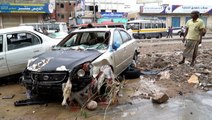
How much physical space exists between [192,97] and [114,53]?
1986 millimetres

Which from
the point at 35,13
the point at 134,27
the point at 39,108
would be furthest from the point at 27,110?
the point at 35,13

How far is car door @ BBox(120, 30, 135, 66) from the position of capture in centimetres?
720

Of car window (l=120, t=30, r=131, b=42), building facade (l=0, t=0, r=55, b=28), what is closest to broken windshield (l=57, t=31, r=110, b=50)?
car window (l=120, t=30, r=131, b=42)

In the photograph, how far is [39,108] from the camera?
5.36m

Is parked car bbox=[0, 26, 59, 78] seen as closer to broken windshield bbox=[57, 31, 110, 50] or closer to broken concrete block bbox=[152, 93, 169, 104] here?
broken windshield bbox=[57, 31, 110, 50]

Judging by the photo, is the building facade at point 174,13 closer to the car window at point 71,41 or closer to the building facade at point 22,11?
the building facade at point 22,11

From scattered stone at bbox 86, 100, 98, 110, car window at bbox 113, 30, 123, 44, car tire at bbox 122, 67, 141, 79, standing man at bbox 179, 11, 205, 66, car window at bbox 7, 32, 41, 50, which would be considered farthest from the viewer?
standing man at bbox 179, 11, 205, 66

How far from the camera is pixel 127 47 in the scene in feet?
24.1

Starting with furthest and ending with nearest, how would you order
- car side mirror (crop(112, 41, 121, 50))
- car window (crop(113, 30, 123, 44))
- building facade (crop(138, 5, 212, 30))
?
building facade (crop(138, 5, 212, 30)) → car window (crop(113, 30, 123, 44)) → car side mirror (crop(112, 41, 121, 50))

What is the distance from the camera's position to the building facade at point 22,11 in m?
32.0

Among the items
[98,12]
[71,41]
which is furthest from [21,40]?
[98,12]

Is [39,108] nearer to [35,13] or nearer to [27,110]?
[27,110]

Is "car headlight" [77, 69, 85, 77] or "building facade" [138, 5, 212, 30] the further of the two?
"building facade" [138, 5, 212, 30]

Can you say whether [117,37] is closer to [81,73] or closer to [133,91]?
[133,91]
